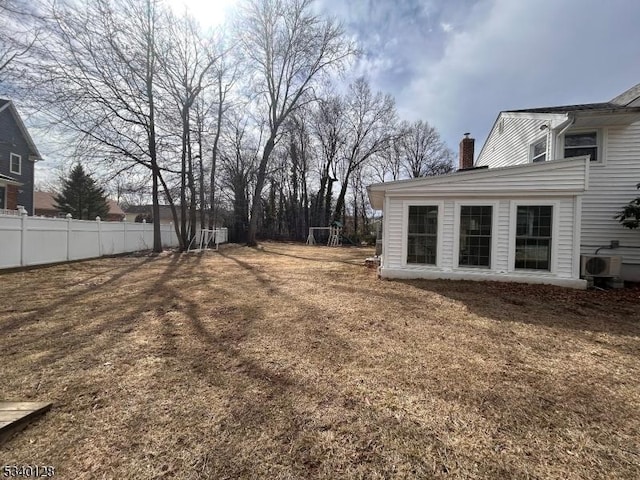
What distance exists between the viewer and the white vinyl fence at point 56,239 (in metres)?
8.11

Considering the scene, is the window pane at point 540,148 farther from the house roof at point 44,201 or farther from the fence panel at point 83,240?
the house roof at point 44,201

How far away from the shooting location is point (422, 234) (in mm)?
7605

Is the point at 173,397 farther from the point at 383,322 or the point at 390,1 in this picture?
the point at 390,1

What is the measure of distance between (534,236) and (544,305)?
2128 mm

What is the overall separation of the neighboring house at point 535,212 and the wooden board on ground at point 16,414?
6.86m

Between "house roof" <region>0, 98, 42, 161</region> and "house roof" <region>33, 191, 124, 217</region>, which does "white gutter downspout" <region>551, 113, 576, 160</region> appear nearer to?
"house roof" <region>0, 98, 42, 161</region>

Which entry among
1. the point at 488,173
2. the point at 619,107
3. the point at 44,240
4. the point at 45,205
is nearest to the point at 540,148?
the point at 619,107

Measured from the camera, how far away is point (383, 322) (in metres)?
4.45

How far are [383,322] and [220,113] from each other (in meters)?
19.1

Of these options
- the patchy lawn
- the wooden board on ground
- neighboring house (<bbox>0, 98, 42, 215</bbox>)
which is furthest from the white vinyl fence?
neighboring house (<bbox>0, 98, 42, 215</bbox>)

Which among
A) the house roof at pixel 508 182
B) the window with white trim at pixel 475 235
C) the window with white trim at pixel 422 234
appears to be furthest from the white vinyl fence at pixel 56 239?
the window with white trim at pixel 475 235

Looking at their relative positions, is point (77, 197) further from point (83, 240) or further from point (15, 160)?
point (83, 240)

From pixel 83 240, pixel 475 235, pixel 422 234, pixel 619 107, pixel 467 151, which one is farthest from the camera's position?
pixel 467 151

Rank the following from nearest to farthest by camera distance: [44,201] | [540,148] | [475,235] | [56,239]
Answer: [475,235]
[540,148]
[56,239]
[44,201]
